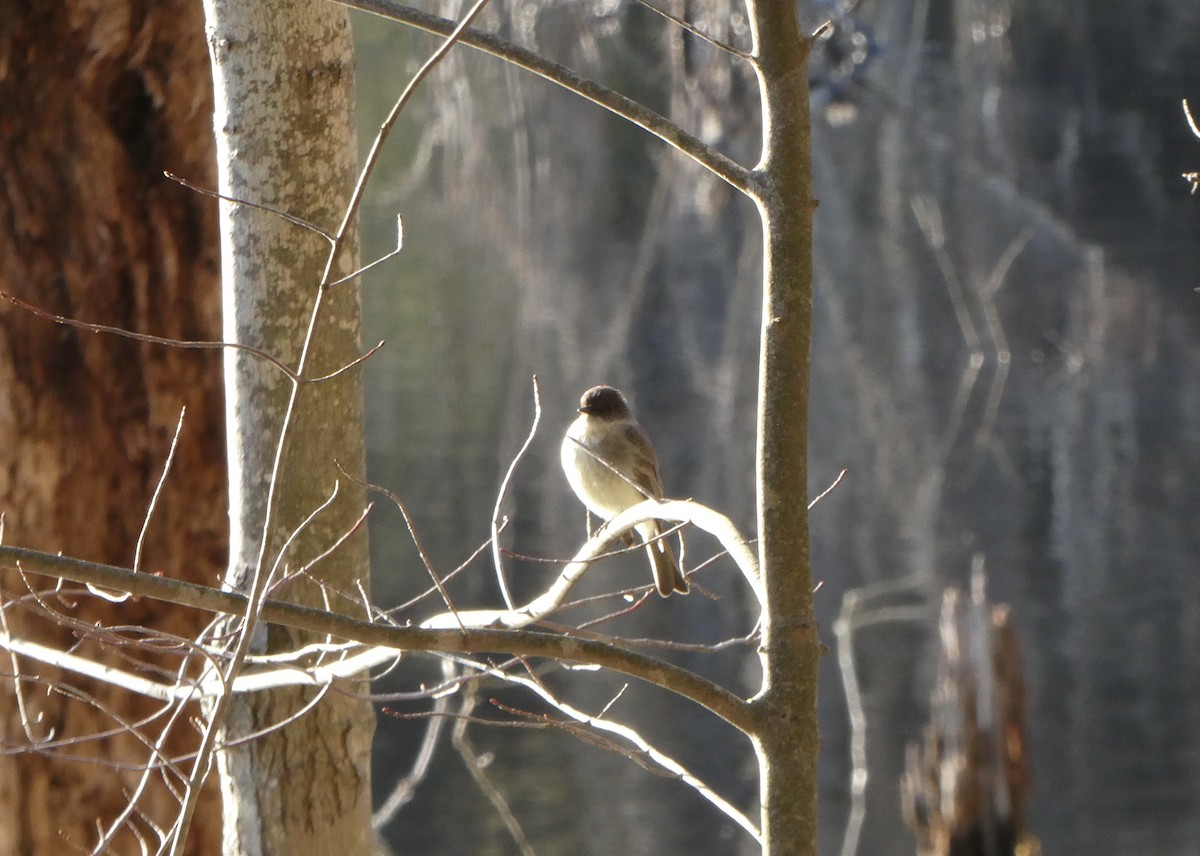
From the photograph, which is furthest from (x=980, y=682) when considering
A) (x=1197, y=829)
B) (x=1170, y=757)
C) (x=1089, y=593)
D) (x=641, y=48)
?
(x=641, y=48)

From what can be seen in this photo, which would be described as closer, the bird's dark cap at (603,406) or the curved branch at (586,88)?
the curved branch at (586,88)

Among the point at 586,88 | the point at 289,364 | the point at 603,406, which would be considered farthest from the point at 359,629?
the point at 603,406

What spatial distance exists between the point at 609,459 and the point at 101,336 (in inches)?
54.8

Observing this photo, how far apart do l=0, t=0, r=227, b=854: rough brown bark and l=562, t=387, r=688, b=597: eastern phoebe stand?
103 centimetres

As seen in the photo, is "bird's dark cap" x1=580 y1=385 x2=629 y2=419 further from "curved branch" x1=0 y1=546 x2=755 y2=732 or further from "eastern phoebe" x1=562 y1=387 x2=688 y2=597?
"curved branch" x1=0 y1=546 x2=755 y2=732

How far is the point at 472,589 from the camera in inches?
514

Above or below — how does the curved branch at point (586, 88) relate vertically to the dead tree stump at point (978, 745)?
above

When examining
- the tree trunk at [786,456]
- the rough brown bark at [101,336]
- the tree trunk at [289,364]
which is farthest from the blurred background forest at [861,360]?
the tree trunk at [786,456]

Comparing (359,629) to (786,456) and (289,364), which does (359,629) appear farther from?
(289,364)

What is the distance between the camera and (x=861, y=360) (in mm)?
17531

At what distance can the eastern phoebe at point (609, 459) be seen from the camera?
14.1 feet

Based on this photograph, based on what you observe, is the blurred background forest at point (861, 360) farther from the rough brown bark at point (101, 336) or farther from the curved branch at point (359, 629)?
the curved branch at point (359, 629)

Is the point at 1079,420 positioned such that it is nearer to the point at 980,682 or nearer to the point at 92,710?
the point at 980,682

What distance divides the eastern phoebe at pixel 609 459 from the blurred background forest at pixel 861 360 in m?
3.96
